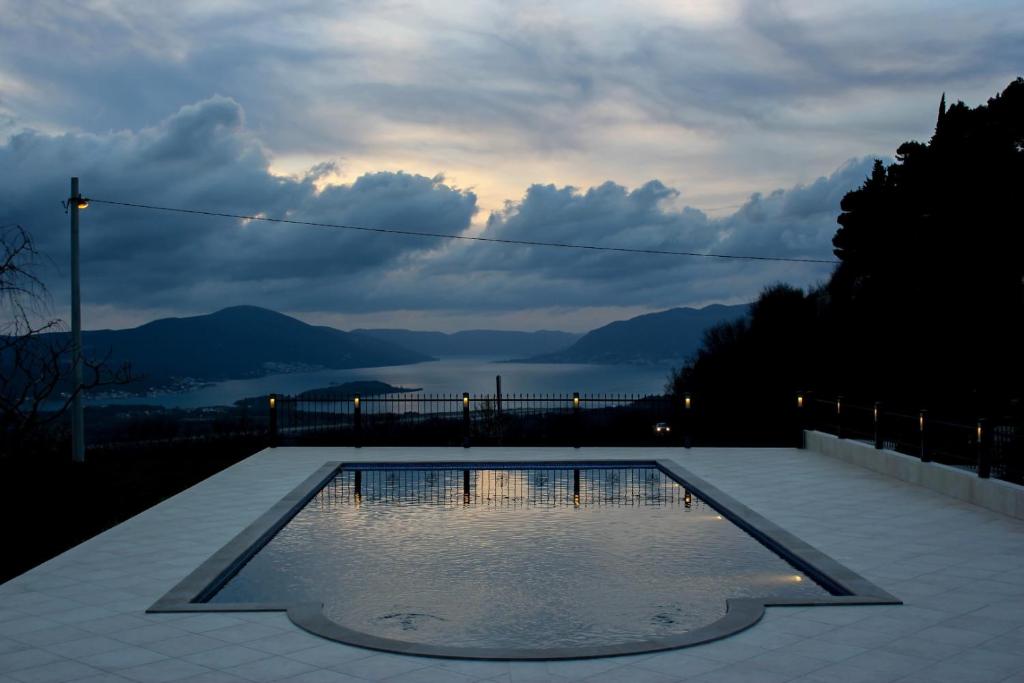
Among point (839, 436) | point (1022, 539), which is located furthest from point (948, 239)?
point (1022, 539)

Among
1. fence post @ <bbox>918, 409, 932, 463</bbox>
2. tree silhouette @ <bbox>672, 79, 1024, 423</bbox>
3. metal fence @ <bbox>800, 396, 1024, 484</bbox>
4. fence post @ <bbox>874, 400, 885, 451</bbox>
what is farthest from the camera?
tree silhouette @ <bbox>672, 79, 1024, 423</bbox>

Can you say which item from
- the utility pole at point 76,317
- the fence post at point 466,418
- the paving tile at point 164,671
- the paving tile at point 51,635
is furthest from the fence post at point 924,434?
the utility pole at point 76,317

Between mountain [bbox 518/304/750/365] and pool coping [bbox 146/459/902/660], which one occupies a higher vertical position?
mountain [bbox 518/304/750/365]

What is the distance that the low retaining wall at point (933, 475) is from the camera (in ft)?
37.7

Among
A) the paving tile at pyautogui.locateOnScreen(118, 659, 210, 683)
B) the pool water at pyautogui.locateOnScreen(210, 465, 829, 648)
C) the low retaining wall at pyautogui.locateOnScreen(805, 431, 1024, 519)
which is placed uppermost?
the low retaining wall at pyautogui.locateOnScreen(805, 431, 1024, 519)

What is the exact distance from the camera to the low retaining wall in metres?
11.5

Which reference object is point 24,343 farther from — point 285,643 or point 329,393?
point 329,393

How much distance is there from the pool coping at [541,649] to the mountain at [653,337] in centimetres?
11474

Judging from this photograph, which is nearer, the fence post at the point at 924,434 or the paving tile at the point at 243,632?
the paving tile at the point at 243,632

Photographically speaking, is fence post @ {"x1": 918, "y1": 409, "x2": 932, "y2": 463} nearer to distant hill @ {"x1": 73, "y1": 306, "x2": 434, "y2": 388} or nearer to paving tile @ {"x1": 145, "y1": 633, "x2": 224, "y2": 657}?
paving tile @ {"x1": 145, "y1": 633, "x2": 224, "y2": 657}

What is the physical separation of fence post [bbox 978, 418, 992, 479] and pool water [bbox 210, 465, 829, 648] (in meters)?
3.70

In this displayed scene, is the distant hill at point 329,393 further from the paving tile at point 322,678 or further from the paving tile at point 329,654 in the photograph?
the paving tile at point 322,678

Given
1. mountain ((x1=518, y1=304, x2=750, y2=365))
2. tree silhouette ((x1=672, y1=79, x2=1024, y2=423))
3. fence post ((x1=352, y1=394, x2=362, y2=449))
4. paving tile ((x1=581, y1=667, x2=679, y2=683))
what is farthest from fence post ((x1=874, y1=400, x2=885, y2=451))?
mountain ((x1=518, y1=304, x2=750, y2=365))

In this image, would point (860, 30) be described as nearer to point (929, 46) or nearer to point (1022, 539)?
point (929, 46)
